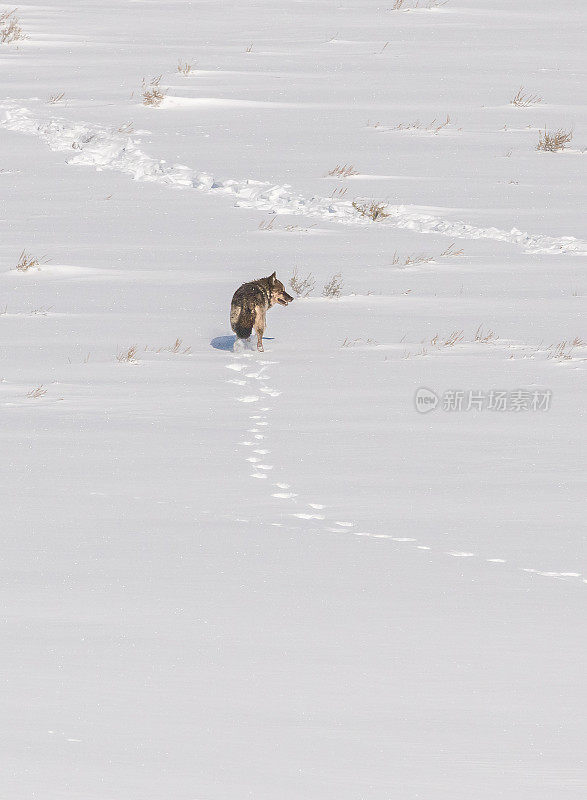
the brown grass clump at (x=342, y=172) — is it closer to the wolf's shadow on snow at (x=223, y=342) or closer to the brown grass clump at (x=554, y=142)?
the brown grass clump at (x=554, y=142)

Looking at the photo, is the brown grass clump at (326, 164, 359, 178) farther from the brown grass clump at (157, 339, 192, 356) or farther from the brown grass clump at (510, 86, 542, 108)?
the brown grass clump at (157, 339, 192, 356)

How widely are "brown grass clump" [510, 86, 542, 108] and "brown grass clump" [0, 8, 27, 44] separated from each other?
7349 mm

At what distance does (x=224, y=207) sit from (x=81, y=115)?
3.91 m

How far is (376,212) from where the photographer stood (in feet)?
38.8

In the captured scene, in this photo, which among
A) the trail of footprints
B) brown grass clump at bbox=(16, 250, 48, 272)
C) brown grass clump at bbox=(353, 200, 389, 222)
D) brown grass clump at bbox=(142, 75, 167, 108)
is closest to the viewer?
the trail of footprints

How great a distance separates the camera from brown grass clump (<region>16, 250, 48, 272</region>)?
33.0ft

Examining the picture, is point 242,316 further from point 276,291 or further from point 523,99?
point 523,99

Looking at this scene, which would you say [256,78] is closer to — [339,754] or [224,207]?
[224,207]

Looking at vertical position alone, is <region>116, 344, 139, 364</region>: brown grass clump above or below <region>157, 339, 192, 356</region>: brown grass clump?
below

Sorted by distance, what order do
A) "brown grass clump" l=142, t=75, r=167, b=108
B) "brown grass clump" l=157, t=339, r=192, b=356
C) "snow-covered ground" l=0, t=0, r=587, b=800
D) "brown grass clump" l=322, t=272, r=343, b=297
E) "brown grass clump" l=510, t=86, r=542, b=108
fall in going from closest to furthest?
"snow-covered ground" l=0, t=0, r=587, b=800
"brown grass clump" l=157, t=339, r=192, b=356
"brown grass clump" l=322, t=272, r=343, b=297
"brown grass clump" l=142, t=75, r=167, b=108
"brown grass clump" l=510, t=86, r=542, b=108

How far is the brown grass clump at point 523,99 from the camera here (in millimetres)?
16000

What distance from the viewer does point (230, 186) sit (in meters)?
12.8

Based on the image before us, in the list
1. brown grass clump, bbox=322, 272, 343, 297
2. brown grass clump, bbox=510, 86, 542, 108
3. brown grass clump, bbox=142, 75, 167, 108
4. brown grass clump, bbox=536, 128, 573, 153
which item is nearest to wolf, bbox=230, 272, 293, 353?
brown grass clump, bbox=322, 272, 343, 297

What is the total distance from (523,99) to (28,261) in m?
8.24
